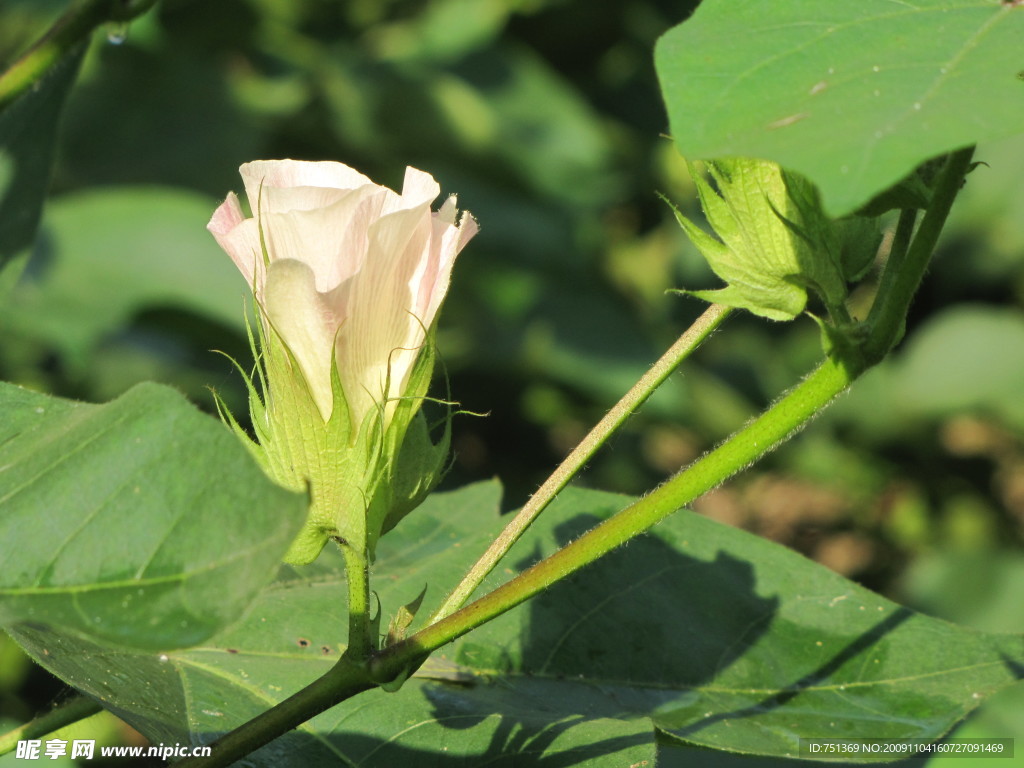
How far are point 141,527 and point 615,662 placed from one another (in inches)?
20.6

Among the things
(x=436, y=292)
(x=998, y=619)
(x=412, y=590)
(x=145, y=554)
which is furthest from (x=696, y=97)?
(x=998, y=619)

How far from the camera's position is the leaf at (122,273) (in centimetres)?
200

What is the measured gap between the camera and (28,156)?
123 cm

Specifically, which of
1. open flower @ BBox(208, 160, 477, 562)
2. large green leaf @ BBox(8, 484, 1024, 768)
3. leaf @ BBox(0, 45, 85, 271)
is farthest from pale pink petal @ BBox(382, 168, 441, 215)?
leaf @ BBox(0, 45, 85, 271)

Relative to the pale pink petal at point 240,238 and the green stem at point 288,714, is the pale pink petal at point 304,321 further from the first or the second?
the green stem at point 288,714

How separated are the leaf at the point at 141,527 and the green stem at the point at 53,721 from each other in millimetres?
256

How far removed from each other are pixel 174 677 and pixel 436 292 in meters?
0.37

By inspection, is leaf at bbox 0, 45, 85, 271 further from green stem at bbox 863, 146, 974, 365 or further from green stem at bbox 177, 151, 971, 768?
green stem at bbox 863, 146, 974, 365

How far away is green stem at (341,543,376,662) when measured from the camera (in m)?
0.70

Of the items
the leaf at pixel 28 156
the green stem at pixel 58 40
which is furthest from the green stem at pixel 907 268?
the leaf at pixel 28 156

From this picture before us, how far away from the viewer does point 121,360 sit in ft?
8.11

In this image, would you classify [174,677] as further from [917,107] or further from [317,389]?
[917,107]

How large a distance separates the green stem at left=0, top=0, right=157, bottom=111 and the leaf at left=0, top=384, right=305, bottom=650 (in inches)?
20.9

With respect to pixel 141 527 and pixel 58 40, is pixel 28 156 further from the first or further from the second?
pixel 141 527
